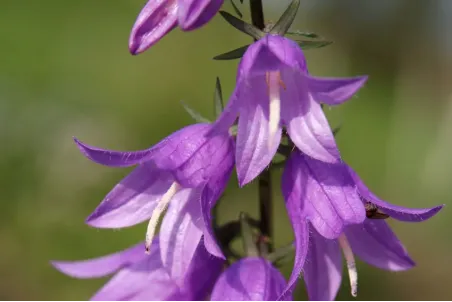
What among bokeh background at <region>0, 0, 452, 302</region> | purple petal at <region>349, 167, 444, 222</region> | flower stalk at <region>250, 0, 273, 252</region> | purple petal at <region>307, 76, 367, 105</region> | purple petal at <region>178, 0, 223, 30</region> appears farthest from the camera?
bokeh background at <region>0, 0, 452, 302</region>

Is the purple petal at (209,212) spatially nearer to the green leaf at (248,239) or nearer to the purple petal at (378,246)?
the green leaf at (248,239)

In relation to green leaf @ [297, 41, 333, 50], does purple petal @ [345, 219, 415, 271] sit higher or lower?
lower

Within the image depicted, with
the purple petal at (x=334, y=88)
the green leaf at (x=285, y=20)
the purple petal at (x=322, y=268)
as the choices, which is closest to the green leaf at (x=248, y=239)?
the purple petal at (x=322, y=268)

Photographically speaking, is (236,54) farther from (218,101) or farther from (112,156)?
(112,156)

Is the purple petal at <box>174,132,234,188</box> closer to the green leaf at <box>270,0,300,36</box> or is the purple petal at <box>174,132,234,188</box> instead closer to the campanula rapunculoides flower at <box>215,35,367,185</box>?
the campanula rapunculoides flower at <box>215,35,367,185</box>

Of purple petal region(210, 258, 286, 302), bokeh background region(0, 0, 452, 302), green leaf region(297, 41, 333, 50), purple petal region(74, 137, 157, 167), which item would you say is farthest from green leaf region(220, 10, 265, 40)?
bokeh background region(0, 0, 452, 302)

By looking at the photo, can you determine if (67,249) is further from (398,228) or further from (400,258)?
(400,258)

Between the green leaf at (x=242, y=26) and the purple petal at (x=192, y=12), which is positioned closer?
the purple petal at (x=192, y=12)
